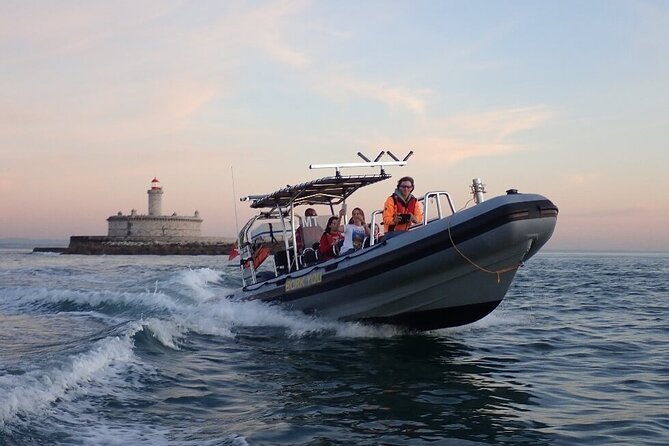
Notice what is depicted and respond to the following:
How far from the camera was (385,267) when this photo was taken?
9.02 metres

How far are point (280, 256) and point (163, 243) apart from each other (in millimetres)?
67241

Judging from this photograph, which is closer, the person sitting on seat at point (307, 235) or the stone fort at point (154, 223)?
the person sitting on seat at point (307, 235)

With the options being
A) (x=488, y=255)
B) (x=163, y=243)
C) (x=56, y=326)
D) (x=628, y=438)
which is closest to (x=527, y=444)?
(x=628, y=438)

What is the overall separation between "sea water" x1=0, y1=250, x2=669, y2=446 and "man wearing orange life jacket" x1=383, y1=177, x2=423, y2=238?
1558mm

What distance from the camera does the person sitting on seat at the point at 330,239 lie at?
1081 cm

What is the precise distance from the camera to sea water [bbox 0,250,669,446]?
508 cm

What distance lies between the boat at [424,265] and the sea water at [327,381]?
374mm

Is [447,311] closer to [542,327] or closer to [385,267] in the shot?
[385,267]

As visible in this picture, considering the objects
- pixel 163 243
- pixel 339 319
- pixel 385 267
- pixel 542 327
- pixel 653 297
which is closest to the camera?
pixel 385 267

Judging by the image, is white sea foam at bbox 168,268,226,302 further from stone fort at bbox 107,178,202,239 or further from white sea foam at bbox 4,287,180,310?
stone fort at bbox 107,178,202,239

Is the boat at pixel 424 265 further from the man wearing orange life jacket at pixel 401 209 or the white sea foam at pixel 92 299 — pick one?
the white sea foam at pixel 92 299

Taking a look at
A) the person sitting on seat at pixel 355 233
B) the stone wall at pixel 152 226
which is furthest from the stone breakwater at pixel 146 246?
the person sitting on seat at pixel 355 233

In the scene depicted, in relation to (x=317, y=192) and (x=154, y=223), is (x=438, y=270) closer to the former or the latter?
(x=317, y=192)

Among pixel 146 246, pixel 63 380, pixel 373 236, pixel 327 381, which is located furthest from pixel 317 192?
pixel 146 246
